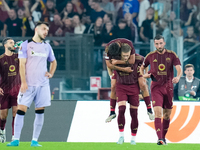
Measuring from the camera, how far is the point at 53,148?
6359 mm

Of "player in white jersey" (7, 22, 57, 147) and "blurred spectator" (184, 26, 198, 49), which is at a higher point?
"blurred spectator" (184, 26, 198, 49)

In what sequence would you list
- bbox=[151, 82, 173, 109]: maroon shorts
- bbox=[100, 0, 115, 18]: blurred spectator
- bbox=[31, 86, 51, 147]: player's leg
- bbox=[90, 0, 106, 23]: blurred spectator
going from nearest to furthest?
bbox=[31, 86, 51, 147]: player's leg → bbox=[151, 82, 173, 109]: maroon shorts → bbox=[90, 0, 106, 23]: blurred spectator → bbox=[100, 0, 115, 18]: blurred spectator

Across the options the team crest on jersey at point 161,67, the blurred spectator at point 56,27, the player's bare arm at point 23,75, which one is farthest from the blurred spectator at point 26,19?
the player's bare arm at point 23,75

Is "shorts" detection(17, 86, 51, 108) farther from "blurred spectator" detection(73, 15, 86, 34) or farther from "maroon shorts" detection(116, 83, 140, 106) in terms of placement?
"blurred spectator" detection(73, 15, 86, 34)

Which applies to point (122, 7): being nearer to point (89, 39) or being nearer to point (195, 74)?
point (89, 39)

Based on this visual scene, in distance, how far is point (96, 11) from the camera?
1215 centimetres

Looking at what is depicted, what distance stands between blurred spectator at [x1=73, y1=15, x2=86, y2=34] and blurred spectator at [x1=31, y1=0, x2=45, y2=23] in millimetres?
1075

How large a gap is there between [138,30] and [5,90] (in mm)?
4812

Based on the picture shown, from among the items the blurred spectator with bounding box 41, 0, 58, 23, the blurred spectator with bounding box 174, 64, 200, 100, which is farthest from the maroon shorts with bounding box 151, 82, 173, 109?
the blurred spectator with bounding box 41, 0, 58, 23

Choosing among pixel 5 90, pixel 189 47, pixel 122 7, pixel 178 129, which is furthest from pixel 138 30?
pixel 5 90

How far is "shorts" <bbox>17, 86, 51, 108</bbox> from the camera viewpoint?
641 cm

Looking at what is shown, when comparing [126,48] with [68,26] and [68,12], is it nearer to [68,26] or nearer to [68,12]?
[68,26]

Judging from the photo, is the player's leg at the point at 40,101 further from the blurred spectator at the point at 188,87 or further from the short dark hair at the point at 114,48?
the blurred spectator at the point at 188,87

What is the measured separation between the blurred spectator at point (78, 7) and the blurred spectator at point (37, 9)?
35.4 inches
